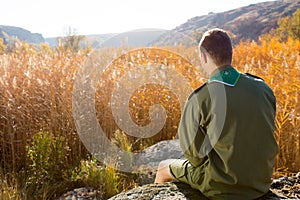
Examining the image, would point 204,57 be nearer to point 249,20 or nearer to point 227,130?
point 227,130

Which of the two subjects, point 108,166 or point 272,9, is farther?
point 272,9

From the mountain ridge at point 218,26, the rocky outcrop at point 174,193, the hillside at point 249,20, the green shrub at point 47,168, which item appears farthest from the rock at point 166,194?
the hillside at point 249,20

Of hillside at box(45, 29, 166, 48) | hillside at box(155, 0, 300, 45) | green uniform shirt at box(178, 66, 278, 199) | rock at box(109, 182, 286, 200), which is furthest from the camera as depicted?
hillside at box(155, 0, 300, 45)

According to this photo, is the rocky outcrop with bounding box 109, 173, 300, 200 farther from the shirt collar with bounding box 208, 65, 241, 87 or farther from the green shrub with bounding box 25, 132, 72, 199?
the green shrub with bounding box 25, 132, 72, 199

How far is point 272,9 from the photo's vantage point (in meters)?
62.8

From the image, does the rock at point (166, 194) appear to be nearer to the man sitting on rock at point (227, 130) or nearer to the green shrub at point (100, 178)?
the man sitting on rock at point (227, 130)

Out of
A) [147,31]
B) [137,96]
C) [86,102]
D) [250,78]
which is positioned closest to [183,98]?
[137,96]

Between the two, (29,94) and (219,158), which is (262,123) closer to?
(219,158)

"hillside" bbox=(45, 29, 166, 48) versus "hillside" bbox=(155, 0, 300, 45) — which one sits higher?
"hillside" bbox=(155, 0, 300, 45)

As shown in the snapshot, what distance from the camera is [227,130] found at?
6.01 ft

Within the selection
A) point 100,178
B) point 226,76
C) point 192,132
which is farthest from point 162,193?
point 100,178

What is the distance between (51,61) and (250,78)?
336cm

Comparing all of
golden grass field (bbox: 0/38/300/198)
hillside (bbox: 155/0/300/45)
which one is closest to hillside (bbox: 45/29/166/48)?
golden grass field (bbox: 0/38/300/198)

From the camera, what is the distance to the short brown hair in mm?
1899
